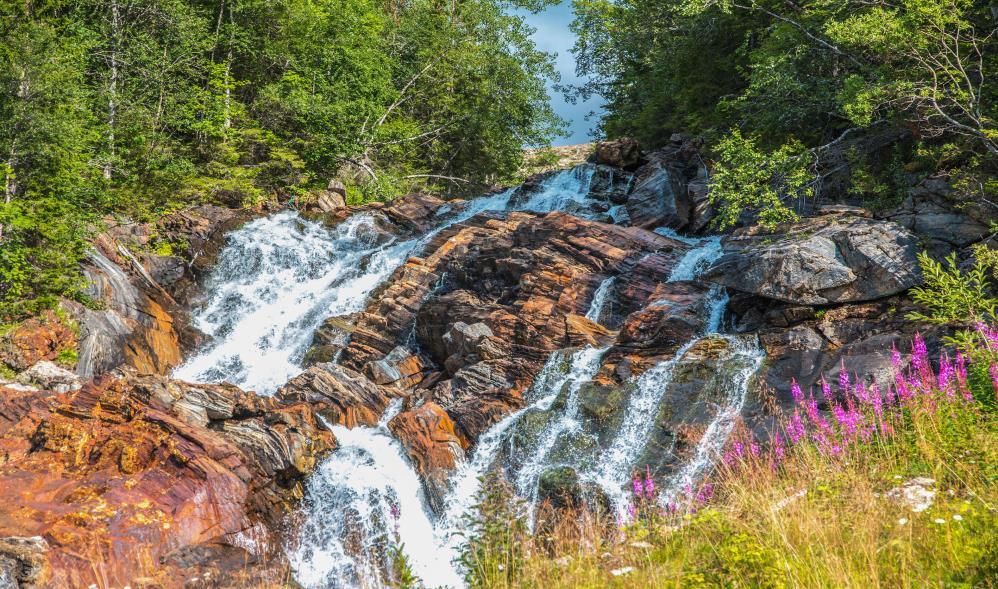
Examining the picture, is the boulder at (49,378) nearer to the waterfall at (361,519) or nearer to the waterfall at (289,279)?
the waterfall at (289,279)

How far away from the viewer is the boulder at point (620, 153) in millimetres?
25000

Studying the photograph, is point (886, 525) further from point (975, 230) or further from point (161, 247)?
point (161, 247)

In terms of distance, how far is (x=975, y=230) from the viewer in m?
11.4

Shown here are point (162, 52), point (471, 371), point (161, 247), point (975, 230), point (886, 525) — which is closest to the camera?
point (886, 525)

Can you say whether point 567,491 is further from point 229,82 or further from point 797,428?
point 229,82

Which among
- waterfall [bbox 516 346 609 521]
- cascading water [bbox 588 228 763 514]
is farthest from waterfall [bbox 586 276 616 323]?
cascading water [bbox 588 228 763 514]

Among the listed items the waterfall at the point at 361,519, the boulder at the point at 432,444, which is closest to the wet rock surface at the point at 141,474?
the waterfall at the point at 361,519

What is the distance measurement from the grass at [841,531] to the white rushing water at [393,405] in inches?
50.3

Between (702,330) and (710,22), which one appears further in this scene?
(710,22)

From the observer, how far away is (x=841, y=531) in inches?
143

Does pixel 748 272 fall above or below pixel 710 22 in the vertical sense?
below

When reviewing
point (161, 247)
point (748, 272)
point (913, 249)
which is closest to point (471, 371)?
point (748, 272)

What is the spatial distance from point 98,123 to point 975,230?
89.7 feet

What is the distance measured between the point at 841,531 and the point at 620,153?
22.9m
